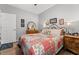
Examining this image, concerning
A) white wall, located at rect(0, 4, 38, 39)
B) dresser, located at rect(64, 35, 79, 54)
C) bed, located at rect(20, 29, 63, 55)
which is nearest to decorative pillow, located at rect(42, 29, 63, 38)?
bed, located at rect(20, 29, 63, 55)

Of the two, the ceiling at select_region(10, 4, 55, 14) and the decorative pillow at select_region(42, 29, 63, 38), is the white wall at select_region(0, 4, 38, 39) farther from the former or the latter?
the decorative pillow at select_region(42, 29, 63, 38)

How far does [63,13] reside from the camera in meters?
1.44

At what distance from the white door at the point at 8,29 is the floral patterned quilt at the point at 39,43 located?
162mm

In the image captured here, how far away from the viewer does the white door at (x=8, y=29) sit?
4.53 ft

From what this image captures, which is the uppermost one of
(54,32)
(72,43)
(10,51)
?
(54,32)

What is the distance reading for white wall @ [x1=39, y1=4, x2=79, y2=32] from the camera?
1387 millimetres

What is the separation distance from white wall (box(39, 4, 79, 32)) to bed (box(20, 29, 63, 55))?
0.18 m

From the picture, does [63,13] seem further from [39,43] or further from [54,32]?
[39,43]

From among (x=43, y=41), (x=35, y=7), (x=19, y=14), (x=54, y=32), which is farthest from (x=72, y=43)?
(x=19, y=14)

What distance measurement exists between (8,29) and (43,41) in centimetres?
56

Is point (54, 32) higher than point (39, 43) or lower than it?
higher
